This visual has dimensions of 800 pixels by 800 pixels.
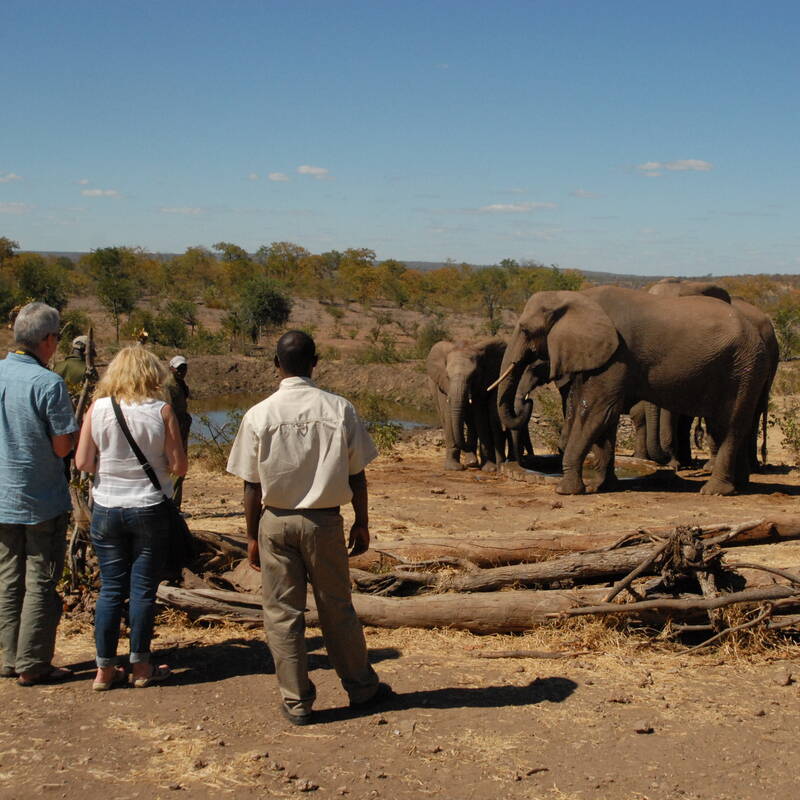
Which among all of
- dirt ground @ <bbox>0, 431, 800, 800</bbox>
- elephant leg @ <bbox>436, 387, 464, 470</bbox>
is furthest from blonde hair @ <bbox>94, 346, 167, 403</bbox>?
elephant leg @ <bbox>436, 387, 464, 470</bbox>

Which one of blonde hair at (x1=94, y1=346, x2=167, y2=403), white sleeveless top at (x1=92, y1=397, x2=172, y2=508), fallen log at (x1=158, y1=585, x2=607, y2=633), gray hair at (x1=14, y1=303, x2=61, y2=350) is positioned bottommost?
fallen log at (x1=158, y1=585, x2=607, y2=633)

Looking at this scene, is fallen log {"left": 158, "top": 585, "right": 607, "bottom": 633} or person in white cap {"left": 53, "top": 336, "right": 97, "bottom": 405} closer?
fallen log {"left": 158, "top": 585, "right": 607, "bottom": 633}

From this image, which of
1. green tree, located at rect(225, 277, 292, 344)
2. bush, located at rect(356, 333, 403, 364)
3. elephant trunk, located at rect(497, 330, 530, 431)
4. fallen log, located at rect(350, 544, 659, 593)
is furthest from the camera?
green tree, located at rect(225, 277, 292, 344)

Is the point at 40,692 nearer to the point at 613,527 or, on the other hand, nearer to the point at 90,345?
the point at 90,345

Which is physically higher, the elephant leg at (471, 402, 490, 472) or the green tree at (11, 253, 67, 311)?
the green tree at (11, 253, 67, 311)

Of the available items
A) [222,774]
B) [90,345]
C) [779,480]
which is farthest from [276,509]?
[779,480]

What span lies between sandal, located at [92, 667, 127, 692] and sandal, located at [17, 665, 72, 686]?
0.72 feet

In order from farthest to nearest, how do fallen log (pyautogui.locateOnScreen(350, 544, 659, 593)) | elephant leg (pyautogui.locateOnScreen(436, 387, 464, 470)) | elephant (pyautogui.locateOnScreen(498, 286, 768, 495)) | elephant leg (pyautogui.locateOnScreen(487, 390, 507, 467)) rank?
1. elephant leg (pyautogui.locateOnScreen(436, 387, 464, 470))
2. elephant leg (pyautogui.locateOnScreen(487, 390, 507, 467))
3. elephant (pyautogui.locateOnScreen(498, 286, 768, 495))
4. fallen log (pyautogui.locateOnScreen(350, 544, 659, 593))

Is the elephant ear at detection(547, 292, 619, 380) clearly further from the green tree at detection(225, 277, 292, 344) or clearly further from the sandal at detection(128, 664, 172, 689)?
the green tree at detection(225, 277, 292, 344)

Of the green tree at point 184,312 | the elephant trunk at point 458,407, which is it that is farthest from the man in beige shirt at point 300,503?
the green tree at point 184,312

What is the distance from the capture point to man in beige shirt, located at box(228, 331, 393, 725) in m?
4.72

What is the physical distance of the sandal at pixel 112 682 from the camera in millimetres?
5324

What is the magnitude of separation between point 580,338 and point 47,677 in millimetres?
8229

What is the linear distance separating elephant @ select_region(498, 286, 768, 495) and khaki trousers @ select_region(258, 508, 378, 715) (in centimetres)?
776
